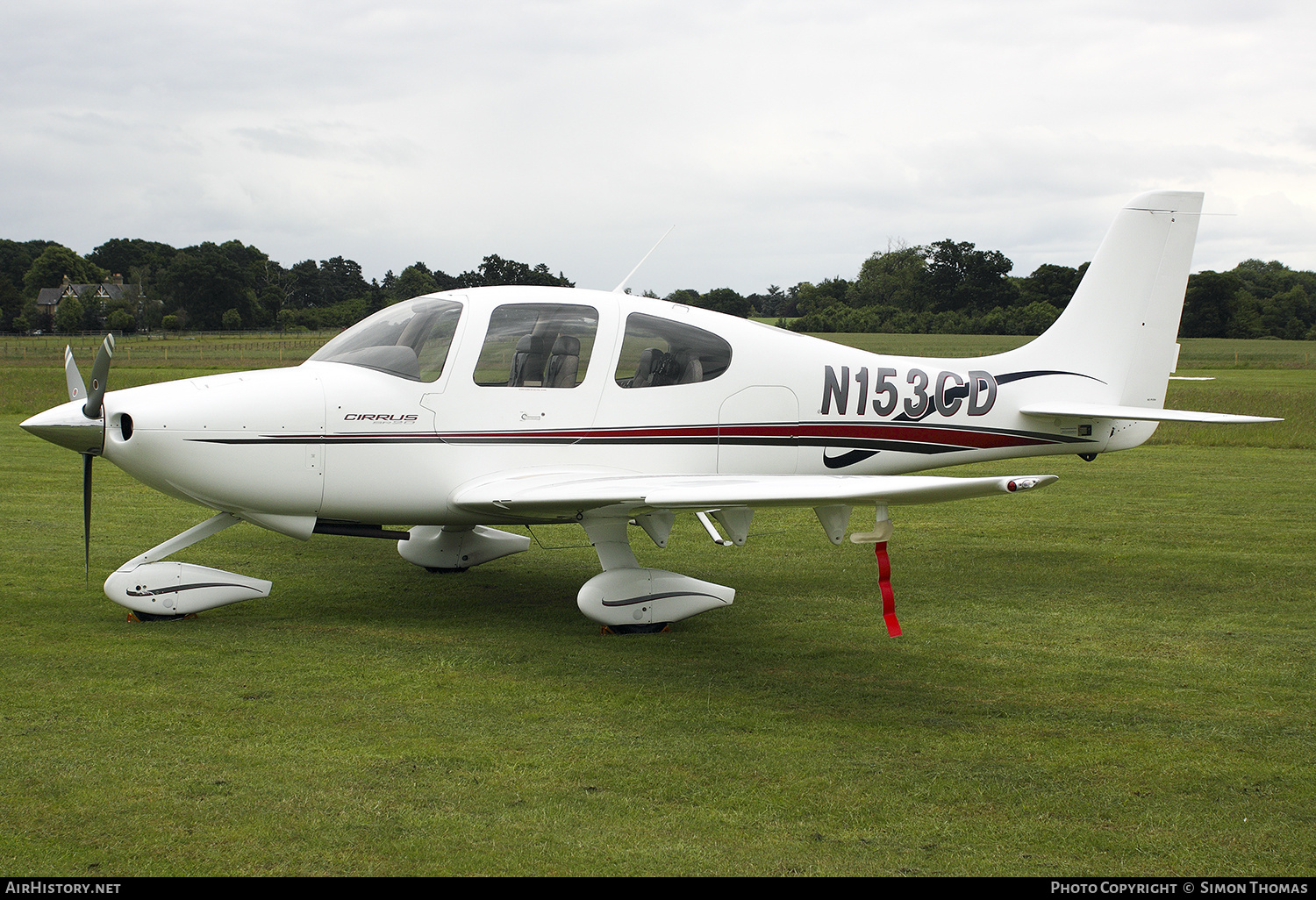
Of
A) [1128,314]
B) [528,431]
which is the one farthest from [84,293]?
[1128,314]

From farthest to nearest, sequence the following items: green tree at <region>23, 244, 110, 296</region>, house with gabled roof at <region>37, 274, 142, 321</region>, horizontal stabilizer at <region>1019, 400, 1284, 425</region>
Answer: green tree at <region>23, 244, 110, 296</region> → house with gabled roof at <region>37, 274, 142, 321</region> → horizontal stabilizer at <region>1019, 400, 1284, 425</region>

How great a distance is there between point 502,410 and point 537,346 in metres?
0.51

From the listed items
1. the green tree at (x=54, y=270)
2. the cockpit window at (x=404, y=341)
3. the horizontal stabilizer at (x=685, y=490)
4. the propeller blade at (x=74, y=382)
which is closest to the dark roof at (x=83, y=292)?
the green tree at (x=54, y=270)

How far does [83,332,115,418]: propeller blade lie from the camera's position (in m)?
5.98

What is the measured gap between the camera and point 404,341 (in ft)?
22.6

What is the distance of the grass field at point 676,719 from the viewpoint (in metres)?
3.66

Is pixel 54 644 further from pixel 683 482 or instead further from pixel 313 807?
pixel 683 482

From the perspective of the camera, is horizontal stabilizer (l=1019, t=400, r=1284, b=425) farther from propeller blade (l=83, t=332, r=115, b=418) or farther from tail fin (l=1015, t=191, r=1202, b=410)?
propeller blade (l=83, t=332, r=115, b=418)

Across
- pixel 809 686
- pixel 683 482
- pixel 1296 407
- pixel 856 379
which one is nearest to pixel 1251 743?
pixel 809 686

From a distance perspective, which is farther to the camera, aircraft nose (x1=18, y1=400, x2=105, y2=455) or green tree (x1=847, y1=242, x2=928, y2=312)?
green tree (x1=847, y1=242, x2=928, y2=312)

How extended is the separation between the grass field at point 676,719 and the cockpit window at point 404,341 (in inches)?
68.7

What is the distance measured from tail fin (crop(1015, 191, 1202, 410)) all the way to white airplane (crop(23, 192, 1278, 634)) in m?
1.08

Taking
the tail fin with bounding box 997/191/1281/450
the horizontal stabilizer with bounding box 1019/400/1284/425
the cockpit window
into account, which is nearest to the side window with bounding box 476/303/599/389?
the cockpit window

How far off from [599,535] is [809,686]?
185 centimetres
